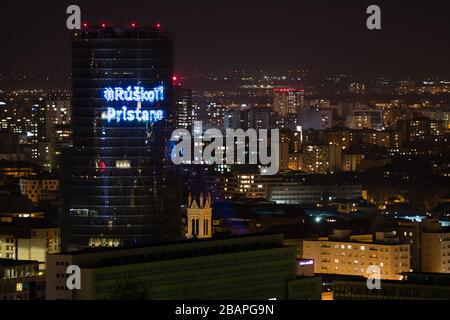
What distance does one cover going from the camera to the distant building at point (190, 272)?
1415 inches

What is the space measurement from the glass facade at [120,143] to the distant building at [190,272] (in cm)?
1041

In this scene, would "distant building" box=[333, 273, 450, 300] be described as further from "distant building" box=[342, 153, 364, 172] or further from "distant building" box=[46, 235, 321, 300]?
"distant building" box=[342, 153, 364, 172]

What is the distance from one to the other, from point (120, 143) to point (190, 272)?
1535 centimetres

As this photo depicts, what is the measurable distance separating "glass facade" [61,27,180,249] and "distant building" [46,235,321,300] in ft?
34.1

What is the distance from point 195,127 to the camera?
93.1 metres

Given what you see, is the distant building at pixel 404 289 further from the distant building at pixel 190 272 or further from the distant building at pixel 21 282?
the distant building at pixel 21 282

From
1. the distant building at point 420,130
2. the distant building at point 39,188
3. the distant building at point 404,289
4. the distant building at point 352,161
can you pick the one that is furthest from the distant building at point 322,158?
the distant building at point 404,289

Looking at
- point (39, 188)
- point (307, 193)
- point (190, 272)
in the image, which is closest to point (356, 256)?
point (190, 272)

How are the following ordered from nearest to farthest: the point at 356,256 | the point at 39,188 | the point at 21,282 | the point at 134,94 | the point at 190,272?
the point at 190,272
the point at 21,282
the point at 134,94
the point at 356,256
the point at 39,188

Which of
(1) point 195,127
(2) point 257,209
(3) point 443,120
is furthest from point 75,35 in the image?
(3) point 443,120

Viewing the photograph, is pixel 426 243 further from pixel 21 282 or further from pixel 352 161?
pixel 352 161

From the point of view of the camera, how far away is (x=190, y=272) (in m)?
38.3

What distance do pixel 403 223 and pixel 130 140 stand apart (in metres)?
9.94
